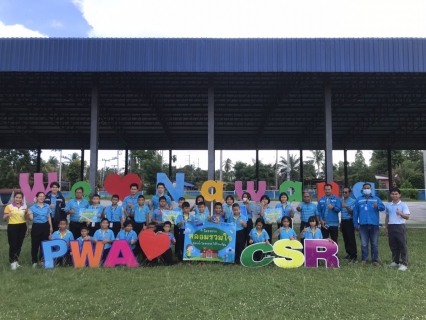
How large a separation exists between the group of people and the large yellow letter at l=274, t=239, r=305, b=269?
0.32 meters

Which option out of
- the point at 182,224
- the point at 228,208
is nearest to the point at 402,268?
the point at 228,208

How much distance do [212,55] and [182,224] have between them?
6.81m

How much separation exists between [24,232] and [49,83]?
10.2 meters

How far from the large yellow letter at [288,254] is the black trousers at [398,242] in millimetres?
1995

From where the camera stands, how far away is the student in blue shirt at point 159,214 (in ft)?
24.6

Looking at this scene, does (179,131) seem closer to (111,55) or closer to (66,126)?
(66,126)

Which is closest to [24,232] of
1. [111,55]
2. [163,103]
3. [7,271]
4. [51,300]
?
[7,271]

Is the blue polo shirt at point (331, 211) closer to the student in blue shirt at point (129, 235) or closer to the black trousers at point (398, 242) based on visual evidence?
the black trousers at point (398, 242)

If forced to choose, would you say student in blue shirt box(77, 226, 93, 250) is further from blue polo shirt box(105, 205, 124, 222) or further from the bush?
the bush

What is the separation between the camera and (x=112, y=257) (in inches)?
265

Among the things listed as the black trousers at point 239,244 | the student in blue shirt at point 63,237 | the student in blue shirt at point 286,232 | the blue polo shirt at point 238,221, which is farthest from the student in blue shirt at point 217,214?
the student in blue shirt at point 63,237

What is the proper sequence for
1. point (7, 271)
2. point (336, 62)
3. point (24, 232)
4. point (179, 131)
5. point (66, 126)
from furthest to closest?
point (179, 131) → point (66, 126) → point (336, 62) → point (24, 232) → point (7, 271)

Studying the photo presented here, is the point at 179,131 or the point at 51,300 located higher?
the point at 179,131

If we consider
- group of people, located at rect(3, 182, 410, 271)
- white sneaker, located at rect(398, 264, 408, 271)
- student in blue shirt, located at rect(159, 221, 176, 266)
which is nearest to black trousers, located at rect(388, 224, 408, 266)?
group of people, located at rect(3, 182, 410, 271)
